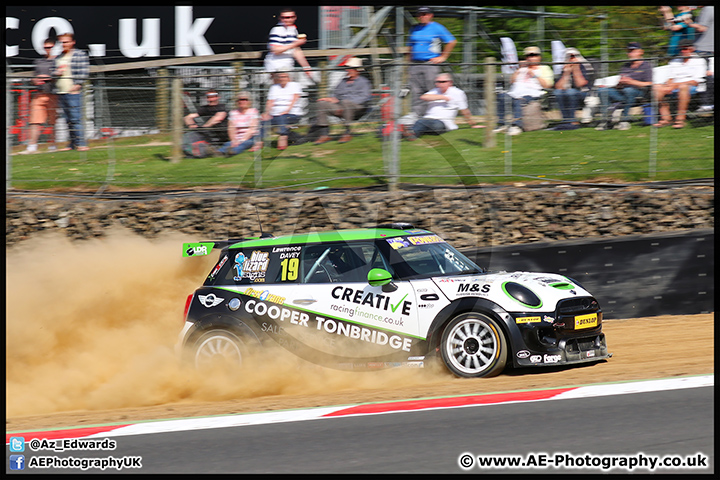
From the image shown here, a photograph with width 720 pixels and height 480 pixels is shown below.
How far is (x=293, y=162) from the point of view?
11719mm

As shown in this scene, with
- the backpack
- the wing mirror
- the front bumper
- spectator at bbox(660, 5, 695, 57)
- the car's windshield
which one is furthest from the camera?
spectator at bbox(660, 5, 695, 57)

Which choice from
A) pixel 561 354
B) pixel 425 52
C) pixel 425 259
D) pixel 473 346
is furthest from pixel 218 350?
pixel 425 52

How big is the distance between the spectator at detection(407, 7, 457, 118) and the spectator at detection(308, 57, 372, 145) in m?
0.70

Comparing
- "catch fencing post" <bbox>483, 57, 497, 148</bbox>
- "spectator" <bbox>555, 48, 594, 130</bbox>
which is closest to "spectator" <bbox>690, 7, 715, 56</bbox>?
"spectator" <bbox>555, 48, 594, 130</bbox>

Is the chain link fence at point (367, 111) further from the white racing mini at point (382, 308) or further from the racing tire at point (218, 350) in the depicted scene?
the racing tire at point (218, 350)

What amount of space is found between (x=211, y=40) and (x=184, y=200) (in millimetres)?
3657

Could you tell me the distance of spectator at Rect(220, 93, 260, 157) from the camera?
11445mm

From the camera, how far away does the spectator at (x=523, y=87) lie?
441 inches

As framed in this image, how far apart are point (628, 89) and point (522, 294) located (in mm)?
5333

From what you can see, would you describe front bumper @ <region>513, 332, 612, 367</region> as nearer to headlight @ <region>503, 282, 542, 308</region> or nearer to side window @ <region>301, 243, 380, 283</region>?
headlight @ <region>503, 282, 542, 308</region>

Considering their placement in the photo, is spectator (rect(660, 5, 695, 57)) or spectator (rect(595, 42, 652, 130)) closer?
spectator (rect(595, 42, 652, 130))

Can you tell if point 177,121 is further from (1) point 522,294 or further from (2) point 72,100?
(1) point 522,294

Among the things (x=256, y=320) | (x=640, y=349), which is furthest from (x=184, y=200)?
(x=640, y=349)

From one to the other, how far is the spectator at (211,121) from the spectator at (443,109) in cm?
278
